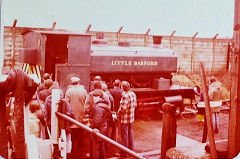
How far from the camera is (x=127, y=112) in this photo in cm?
341

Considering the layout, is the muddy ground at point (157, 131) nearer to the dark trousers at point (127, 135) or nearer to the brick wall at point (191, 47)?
the dark trousers at point (127, 135)

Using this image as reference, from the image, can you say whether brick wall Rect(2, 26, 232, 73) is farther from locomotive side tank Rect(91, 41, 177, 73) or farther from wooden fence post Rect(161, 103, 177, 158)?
wooden fence post Rect(161, 103, 177, 158)

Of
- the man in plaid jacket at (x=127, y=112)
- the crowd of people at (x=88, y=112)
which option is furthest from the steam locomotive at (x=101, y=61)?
the man in plaid jacket at (x=127, y=112)

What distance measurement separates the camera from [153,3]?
2945 mm

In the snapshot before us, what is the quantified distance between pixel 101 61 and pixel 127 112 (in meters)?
1.60

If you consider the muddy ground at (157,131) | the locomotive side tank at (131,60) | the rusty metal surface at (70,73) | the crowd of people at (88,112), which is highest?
the locomotive side tank at (131,60)

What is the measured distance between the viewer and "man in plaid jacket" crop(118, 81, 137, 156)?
339cm

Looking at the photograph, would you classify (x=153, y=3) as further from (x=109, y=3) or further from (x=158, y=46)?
(x=158, y=46)

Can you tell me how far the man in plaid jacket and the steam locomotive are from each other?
97 cm

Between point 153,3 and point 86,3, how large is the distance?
2.62ft

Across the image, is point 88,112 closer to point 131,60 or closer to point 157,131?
point 157,131

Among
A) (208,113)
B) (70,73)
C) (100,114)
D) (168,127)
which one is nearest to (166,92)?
(70,73)

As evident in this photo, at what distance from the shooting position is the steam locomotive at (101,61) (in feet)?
13.9

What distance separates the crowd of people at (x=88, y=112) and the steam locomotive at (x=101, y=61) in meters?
0.62
